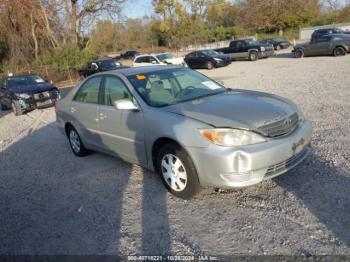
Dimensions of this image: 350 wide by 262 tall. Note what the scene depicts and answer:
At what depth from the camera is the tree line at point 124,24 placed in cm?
3114

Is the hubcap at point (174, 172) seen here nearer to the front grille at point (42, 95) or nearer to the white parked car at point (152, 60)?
the front grille at point (42, 95)

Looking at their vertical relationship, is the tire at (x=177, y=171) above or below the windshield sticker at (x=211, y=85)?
below

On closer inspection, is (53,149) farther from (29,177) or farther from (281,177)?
(281,177)

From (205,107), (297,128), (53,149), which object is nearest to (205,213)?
(205,107)

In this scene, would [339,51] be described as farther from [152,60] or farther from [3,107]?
[3,107]

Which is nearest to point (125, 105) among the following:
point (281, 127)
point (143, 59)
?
point (281, 127)

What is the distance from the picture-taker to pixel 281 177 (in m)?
4.56

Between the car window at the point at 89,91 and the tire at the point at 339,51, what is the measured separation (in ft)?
64.2

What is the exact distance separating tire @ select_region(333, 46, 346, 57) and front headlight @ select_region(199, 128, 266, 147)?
2036cm

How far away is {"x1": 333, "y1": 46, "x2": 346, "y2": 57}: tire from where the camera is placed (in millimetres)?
21228

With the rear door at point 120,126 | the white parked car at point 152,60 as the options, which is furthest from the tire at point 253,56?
the rear door at point 120,126

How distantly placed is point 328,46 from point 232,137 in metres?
20.8

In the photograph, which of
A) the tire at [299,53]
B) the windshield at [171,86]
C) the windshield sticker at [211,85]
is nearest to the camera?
the windshield at [171,86]

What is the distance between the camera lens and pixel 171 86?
196 inches
